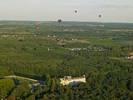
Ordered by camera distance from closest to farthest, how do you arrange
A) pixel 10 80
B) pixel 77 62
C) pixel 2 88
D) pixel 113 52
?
pixel 2 88
pixel 10 80
pixel 77 62
pixel 113 52

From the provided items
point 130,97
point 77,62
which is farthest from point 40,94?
point 77,62

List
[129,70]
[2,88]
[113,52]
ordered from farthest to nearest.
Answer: [113,52], [129,70], [2,88]

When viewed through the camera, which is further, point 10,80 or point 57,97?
point 10,80

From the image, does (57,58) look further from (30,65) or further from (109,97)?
(109,97)

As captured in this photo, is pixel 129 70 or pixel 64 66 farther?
pixel 64 66

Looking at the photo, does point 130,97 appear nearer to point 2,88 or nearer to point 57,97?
point 57,97

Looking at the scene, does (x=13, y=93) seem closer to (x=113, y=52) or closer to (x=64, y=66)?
(x=64, y=66)

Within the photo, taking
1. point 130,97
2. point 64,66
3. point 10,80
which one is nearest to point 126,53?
point 64,66

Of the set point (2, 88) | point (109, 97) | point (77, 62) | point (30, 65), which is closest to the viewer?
point (109, 97)

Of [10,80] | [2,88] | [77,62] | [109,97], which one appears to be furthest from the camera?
[77,62]
